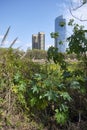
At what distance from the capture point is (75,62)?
5715 millimetres

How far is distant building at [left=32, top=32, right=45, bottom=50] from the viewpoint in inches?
252

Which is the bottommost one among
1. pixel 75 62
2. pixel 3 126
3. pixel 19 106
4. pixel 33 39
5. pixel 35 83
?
pixel 3 126

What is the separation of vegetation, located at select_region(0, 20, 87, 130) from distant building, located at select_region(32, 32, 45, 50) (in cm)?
99

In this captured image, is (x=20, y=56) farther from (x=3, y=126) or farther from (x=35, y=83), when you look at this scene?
(x=3, y=126)

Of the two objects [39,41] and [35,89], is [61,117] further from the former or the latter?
[39,41]

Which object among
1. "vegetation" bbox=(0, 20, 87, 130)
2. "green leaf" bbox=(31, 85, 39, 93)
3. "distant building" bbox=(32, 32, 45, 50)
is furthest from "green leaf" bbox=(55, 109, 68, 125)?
"distant building" bbox=(32, 32, 45, 50)

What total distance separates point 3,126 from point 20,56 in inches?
58.0

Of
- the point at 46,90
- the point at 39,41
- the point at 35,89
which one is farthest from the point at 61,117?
the point at 39,41

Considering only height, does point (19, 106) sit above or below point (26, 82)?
below

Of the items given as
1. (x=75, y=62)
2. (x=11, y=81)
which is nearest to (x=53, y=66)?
(x=75, y=62)

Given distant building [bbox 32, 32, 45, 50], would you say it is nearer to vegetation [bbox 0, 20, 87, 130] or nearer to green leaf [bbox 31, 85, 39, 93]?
vegetation [bbox 0, 20, 87, 130]

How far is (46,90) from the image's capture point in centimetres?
462

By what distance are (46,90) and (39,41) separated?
7.18ft

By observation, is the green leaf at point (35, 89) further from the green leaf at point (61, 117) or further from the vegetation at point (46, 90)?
the green leaf at point (61, 117)
